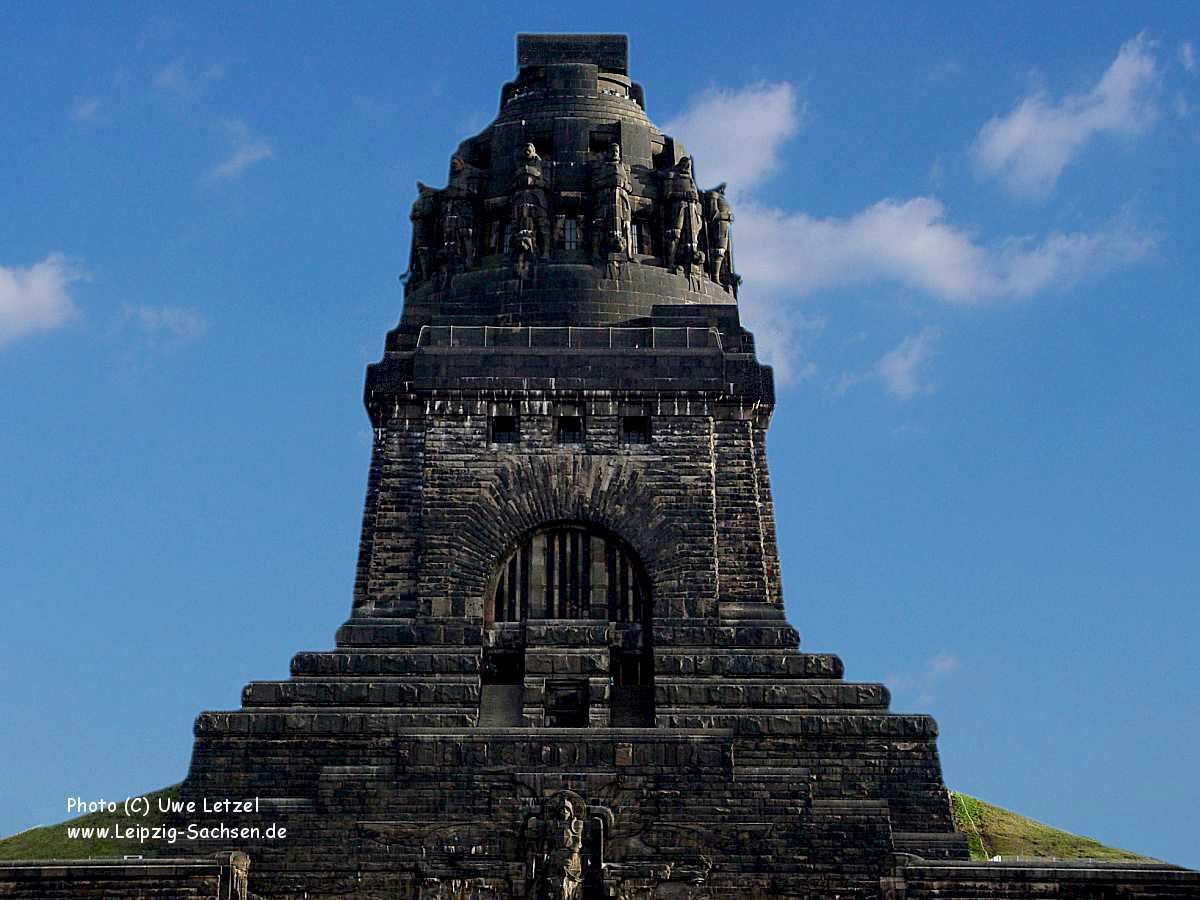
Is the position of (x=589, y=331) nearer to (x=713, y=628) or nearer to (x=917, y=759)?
(x=713, y=628)

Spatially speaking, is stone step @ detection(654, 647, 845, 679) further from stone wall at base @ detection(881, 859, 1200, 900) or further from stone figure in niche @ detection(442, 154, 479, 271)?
stone figure in niche @ detection(442, 154, 479, 271)

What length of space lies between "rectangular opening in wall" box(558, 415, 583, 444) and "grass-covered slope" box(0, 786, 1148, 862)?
12155 mm

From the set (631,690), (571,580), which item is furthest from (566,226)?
(631,690)

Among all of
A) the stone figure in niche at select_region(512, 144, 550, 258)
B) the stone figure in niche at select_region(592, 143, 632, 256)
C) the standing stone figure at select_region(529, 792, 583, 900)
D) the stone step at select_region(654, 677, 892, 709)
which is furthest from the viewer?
the stone figure in niche at select_region(512, 144, 550, 258)

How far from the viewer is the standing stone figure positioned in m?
27.0

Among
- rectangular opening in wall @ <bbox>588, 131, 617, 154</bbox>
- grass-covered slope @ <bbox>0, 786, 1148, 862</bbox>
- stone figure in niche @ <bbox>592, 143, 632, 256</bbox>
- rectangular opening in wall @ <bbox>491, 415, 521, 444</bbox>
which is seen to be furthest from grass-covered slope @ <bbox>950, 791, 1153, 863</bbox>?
rectangular opening in wall @ <bbox>588, 131, 617, 154</bbox>

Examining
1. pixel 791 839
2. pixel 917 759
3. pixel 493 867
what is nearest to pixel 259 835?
pixel 493 867

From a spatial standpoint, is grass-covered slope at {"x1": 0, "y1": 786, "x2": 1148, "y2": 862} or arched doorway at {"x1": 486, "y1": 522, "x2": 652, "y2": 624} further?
grass-covered slope at {"x1": 0, "y1": 786, "x2": 1148, "y2": 862}

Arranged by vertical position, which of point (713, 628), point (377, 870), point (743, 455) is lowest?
point (377, 870)

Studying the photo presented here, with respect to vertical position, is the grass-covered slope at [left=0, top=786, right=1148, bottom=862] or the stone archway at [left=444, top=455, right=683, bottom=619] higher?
the stone archway at [left=444, top=455, right=683, bottom=619]

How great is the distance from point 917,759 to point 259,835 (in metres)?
12.6

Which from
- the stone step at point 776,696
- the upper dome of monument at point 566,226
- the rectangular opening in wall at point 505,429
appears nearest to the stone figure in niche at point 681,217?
the upper dome of monument at point 566,226

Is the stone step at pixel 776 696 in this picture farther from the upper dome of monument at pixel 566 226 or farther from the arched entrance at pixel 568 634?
the upper dome of monument at pixel 566 226

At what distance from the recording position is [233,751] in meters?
29.8
